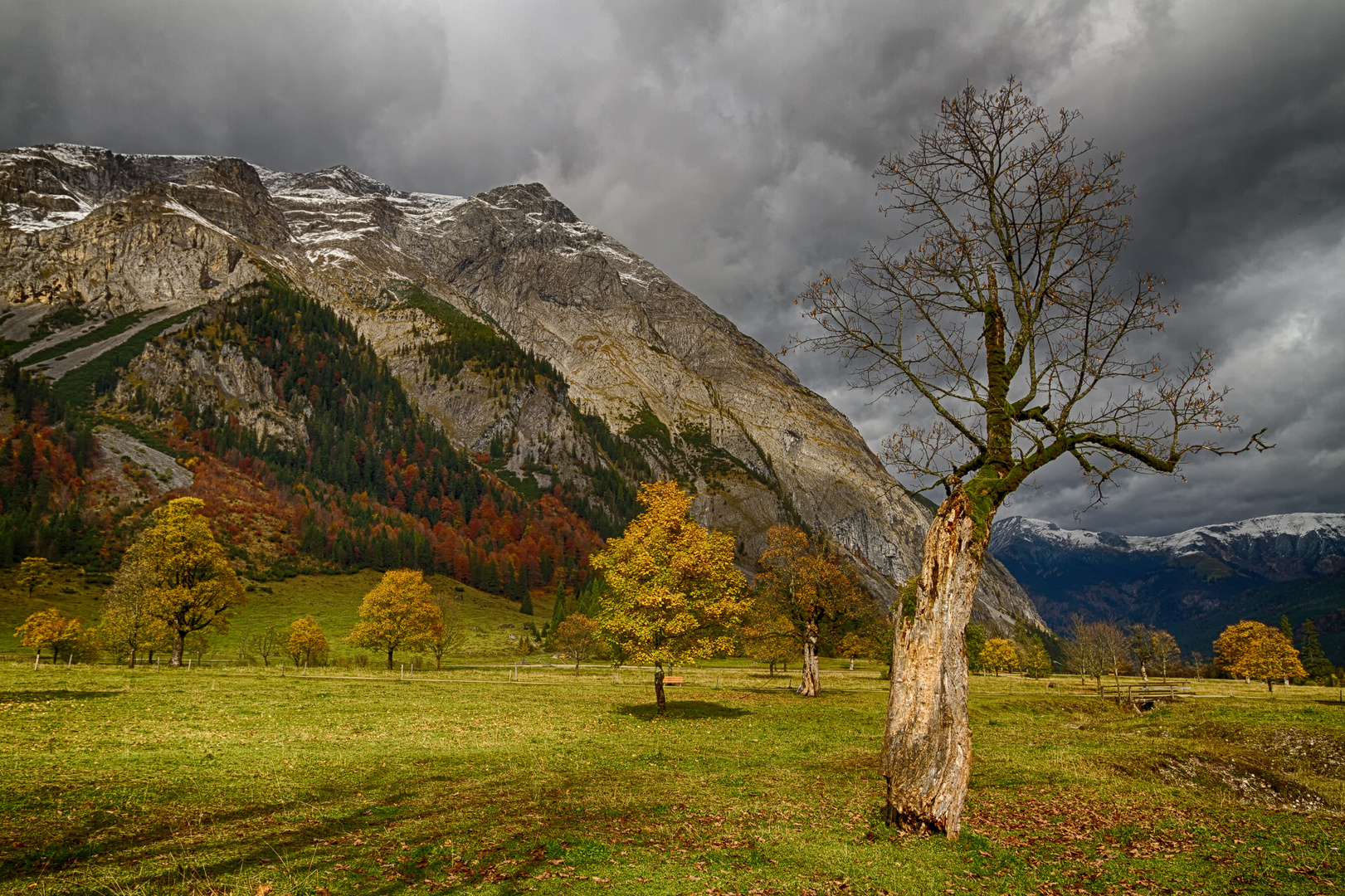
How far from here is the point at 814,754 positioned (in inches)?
1024

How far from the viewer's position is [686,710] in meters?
40.6

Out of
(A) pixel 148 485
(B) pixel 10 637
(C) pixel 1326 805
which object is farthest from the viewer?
(A) pixel 148 485

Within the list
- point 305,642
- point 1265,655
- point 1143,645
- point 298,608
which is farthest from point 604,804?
point 298,608

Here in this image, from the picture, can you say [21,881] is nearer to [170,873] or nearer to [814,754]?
[170,873]

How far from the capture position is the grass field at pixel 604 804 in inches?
435

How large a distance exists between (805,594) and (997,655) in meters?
82.8

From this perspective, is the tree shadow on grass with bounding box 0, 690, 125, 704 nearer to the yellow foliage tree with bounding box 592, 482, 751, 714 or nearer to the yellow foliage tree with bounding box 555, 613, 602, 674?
the yellow foliage tree with bounding box 592, 482, 751, 714

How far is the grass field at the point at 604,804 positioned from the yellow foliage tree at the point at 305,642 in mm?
46679

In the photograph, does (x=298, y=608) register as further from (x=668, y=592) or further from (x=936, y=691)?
(x=936, y=691)

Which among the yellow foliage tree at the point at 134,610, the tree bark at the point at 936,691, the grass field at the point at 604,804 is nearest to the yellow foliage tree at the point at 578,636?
the yellow foliage tree at the point at 134,610

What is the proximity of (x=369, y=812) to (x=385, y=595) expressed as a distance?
233 ft

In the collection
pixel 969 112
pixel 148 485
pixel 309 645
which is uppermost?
pixel 148 485

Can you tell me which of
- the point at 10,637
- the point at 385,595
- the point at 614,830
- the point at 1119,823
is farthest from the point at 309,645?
the point at 1119,823

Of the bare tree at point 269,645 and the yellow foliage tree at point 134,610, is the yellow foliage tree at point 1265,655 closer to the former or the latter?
the yellow foliage tree at point 134,610
